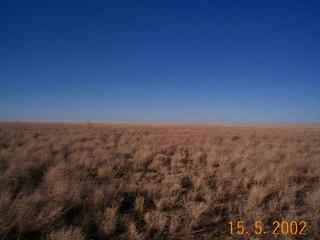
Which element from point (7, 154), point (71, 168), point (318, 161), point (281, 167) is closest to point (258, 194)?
point (281, 167)

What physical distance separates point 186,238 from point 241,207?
1522 millimetres

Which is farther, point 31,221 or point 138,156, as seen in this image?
point 138,156

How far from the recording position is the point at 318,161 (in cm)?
787

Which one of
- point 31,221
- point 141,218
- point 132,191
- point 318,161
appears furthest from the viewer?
point 318,161

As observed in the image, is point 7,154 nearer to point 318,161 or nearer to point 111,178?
point 111,178

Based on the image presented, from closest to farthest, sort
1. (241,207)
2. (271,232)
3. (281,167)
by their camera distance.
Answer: (271,232), (241,207), (281,167)

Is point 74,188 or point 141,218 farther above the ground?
point 74,188

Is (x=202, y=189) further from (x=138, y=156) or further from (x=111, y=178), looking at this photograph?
(x=138, y=156)
